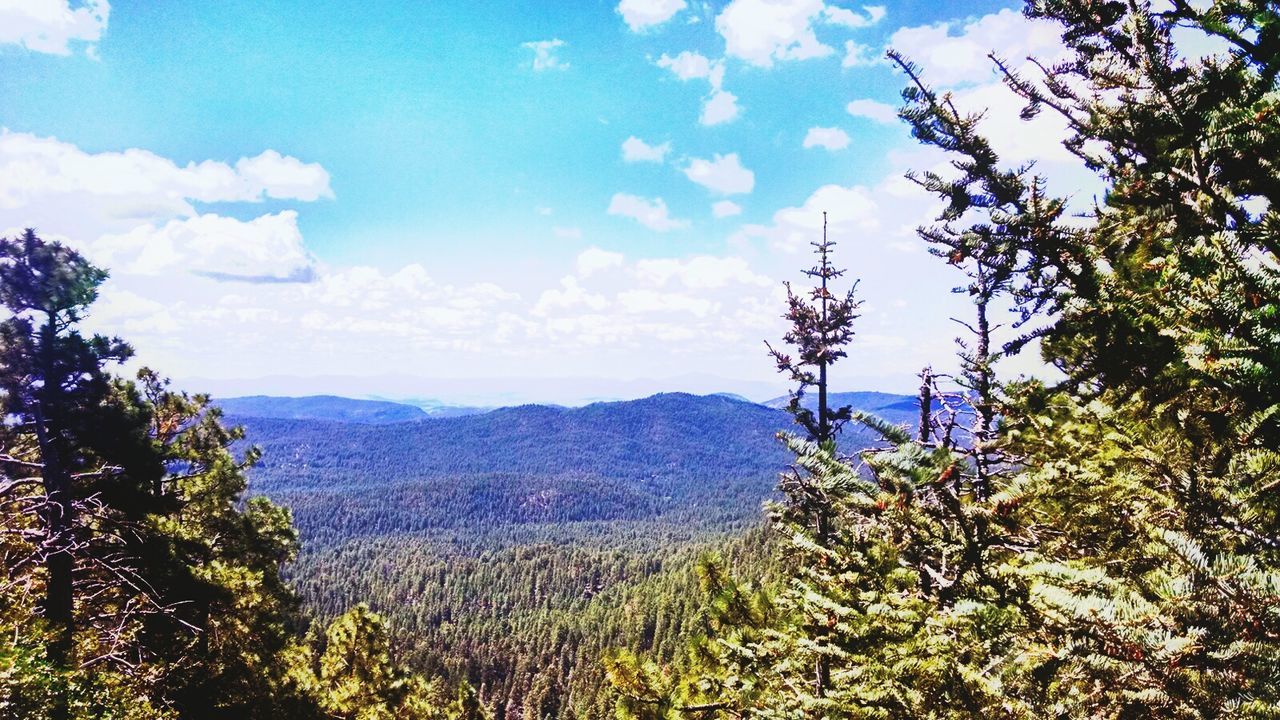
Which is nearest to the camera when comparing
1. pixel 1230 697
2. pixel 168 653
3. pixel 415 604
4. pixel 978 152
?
pixel 1230 697

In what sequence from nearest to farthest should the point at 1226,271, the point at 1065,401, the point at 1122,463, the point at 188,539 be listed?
the point at 1226,271
the point at 1122,463
the point at 1065,401
the point at 188,539

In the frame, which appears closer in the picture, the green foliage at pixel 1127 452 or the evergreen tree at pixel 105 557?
the green foliage at pixel 1127 452

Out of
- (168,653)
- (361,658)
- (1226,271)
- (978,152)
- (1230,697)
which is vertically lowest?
(361,658)

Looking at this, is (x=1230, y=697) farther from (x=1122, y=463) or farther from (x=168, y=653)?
(x=168, y=653)

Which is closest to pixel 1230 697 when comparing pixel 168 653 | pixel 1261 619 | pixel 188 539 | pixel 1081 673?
pixel 1261 619

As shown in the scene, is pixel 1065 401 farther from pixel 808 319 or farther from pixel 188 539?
pixel 188 539

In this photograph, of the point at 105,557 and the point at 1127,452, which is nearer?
the point at 1127,452

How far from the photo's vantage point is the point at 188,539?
51.8ft

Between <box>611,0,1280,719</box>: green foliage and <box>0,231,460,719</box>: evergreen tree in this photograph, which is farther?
<box>0,231,460,719</box>: evergreen tree

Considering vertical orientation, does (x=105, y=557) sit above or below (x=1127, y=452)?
below

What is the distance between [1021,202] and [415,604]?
222653 mm

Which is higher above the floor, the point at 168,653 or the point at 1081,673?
the point at 1081,673

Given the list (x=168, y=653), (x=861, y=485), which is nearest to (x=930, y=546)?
(x=861, y=485)

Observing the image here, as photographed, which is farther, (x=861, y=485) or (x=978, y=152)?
(x=978, y=152)
